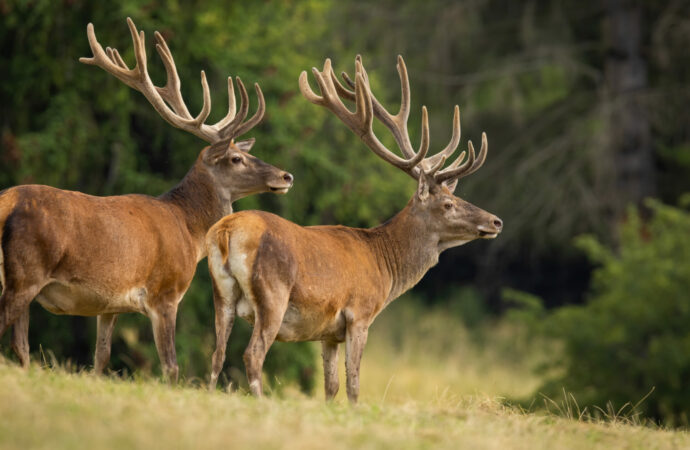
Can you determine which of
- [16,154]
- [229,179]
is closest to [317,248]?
[229,179]

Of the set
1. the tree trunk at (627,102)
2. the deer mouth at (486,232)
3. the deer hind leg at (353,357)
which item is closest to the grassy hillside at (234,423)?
the deer hind leg at (353,357)

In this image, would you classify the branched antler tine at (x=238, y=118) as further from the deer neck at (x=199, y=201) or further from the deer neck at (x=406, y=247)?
the deer neck at (x=406, y=247)

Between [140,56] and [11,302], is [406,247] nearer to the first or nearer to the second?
[140,56]

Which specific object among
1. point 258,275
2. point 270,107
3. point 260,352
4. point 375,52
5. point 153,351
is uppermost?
point 375,52

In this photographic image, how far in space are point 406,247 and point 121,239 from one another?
242cm

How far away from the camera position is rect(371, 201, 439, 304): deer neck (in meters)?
8.70

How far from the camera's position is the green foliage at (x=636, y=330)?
14367 mm

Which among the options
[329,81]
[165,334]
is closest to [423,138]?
[329,81]

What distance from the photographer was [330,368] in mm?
8109

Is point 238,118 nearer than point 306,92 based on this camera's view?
Yes

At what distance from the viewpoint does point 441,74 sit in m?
22.2

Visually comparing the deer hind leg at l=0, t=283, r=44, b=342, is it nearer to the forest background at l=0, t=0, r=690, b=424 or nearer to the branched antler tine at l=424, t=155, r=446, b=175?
the forest background at l=0, t=0, r=690, b=424

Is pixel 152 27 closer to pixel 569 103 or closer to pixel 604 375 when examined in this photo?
pixel 604 375

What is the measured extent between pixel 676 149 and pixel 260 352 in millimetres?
15079
